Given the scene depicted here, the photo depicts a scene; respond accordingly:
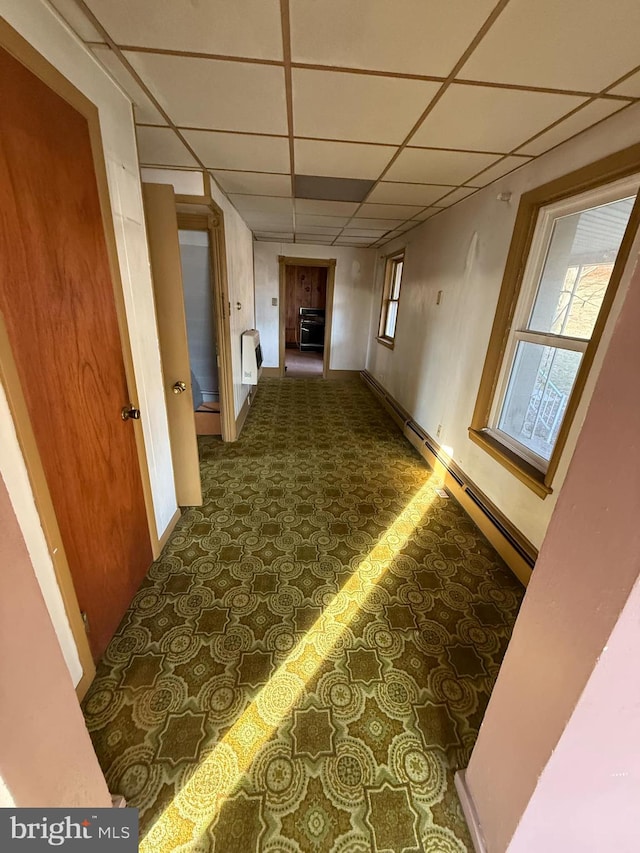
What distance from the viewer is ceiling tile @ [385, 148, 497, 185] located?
1972mm

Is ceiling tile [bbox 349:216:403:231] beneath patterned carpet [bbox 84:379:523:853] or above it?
above

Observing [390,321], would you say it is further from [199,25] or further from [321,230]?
[199,25]

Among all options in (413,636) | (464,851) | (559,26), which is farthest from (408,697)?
(559,26)

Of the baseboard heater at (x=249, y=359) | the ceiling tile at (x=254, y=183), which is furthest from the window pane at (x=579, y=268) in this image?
the baseboard heater at (x=249, y=359)

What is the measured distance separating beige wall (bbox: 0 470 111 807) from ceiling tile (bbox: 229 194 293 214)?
132 inches

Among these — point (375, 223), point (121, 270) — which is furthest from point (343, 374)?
point (121, 270)

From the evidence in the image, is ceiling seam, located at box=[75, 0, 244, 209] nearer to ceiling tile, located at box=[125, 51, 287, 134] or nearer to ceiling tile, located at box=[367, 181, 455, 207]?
ceiling tile, located at box=[125, 51, 287, 134]

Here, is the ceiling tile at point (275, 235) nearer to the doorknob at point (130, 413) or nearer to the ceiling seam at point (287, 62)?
the ceiling seam at point (287, 62)

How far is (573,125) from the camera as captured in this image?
1595mm

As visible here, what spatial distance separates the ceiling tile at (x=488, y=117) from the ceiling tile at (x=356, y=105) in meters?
0.10

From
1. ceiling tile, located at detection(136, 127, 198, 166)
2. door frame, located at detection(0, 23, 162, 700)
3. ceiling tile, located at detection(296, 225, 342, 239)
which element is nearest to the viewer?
door frame, located at detection(0, 23, 162, 700)

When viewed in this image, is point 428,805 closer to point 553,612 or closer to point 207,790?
point 207,790

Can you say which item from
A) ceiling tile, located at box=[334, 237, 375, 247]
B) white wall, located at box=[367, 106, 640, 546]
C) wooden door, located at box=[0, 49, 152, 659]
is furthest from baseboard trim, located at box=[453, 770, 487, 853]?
ceiling tile, located at box=[334, 237, 375, 247]

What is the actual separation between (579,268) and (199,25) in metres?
2.03
